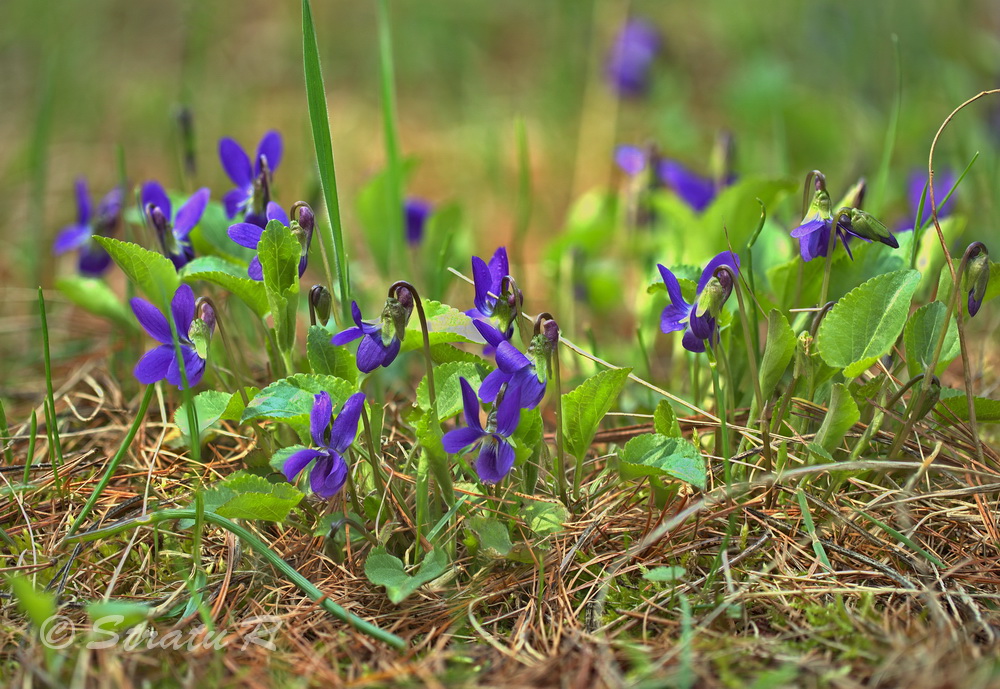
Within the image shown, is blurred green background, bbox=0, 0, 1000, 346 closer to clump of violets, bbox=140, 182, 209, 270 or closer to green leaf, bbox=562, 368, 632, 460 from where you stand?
clump of violets, bbox=140, 182, 209, 270

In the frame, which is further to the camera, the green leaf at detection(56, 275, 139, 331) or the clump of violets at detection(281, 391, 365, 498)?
the green leaf at detection(56, 275, 139, 331)

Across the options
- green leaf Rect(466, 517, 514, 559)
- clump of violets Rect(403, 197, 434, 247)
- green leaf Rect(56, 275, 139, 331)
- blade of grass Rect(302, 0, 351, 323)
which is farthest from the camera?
clump of violets Rect(403, 197, 434, 247)

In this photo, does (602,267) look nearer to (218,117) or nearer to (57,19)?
(218,117)

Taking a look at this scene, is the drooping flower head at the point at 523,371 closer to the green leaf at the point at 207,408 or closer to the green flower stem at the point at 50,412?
the green leaf at the point at 207,408

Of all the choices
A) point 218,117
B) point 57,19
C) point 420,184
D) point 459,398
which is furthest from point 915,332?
point 57,19

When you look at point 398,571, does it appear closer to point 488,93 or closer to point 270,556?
point 270,556
